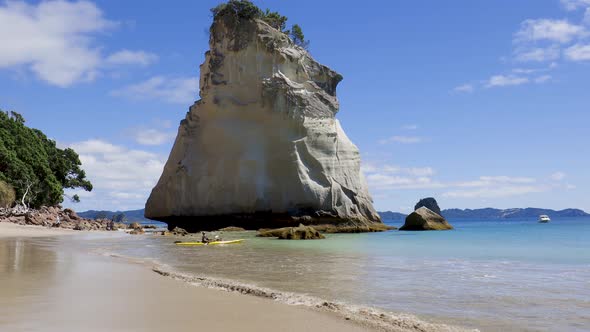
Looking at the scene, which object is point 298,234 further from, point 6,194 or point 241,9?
point 6,194

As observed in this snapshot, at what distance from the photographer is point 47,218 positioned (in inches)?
1393

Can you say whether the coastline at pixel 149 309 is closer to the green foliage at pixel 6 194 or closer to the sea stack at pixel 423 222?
the green foliage at pixel 6 194

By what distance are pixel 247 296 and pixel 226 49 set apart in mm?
30596

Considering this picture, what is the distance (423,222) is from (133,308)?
37316 millimetres

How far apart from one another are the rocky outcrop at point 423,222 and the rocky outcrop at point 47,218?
79.2ft

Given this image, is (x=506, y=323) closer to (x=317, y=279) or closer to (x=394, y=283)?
(x=394, y=283)

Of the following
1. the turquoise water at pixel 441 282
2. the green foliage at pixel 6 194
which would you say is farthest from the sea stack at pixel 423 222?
the green foliage at pixel 6 194

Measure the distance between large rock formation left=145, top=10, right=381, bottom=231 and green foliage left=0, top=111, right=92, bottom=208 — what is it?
32.9 ft

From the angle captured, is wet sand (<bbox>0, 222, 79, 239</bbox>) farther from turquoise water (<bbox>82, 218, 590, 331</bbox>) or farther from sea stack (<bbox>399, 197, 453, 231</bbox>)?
sea stack (<bbox>399, 197, 453, 231</bbox>)

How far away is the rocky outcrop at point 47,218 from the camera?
32.7m

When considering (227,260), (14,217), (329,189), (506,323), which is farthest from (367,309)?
(14,217)

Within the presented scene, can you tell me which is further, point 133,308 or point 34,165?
point 34,165

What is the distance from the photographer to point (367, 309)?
254 inches

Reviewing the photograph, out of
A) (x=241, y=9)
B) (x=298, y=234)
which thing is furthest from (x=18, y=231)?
(x=241, y=9)
